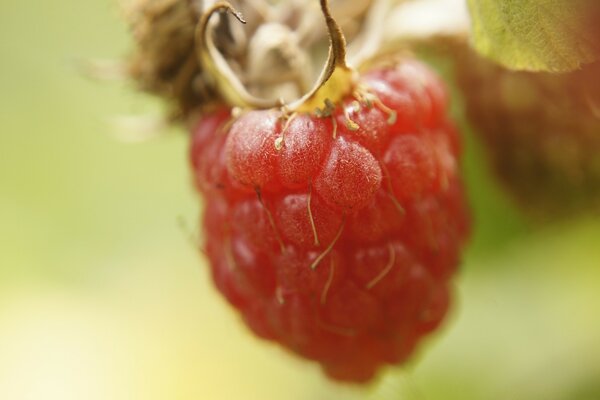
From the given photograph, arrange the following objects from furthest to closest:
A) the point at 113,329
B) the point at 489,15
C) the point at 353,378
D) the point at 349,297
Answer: the point at 113,329, the point at 353,378, the point at 349,297, the point at 489,15

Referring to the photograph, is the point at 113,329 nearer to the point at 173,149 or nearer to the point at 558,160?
the point at 173,149

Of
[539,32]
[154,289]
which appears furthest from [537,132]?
[154,289]

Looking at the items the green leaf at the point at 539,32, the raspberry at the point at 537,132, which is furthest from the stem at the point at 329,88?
the raspberry at the point at 537,132

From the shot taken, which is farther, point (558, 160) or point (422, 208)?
point (558, 160)

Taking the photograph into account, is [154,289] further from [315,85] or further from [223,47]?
[315,85]

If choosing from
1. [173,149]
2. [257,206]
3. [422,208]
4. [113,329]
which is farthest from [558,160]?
[173,149]

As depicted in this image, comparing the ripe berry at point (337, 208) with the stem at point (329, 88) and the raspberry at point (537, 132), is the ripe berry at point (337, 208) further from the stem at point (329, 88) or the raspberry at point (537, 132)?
the raspberry at point (537, 132)
